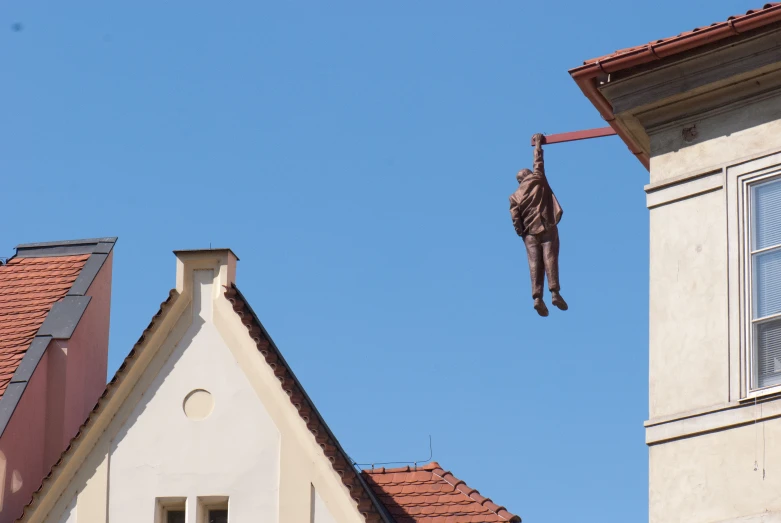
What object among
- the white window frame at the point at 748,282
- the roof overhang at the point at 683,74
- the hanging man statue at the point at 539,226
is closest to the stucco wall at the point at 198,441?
the hanging man statue at the point at 539,226

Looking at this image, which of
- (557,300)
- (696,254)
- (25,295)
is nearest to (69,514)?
(25,295)

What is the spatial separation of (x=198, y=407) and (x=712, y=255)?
6.76 metres

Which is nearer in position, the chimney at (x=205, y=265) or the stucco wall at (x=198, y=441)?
the stucco wall at (x=198, y=441)

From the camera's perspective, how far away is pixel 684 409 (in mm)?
15938

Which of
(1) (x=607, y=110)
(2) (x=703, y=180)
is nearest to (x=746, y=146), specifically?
(2) (x=703, y=180)

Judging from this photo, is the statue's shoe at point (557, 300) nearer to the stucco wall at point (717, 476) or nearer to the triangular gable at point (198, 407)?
the stucco wall at point (717, 476)

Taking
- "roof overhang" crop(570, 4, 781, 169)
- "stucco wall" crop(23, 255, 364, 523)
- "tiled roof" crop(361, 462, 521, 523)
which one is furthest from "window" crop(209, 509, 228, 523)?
"roof overhang" crop(570, 4, 781, 169)

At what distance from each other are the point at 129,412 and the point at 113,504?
3.41ft

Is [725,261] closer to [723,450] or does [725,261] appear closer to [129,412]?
[723,450]

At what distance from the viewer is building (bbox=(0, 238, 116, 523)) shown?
71.4 feet

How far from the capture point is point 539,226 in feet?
56.1

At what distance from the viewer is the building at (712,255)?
611 inches

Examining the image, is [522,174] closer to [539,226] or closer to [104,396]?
[539,226]

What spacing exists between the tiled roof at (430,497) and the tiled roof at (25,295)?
452 centimetres
